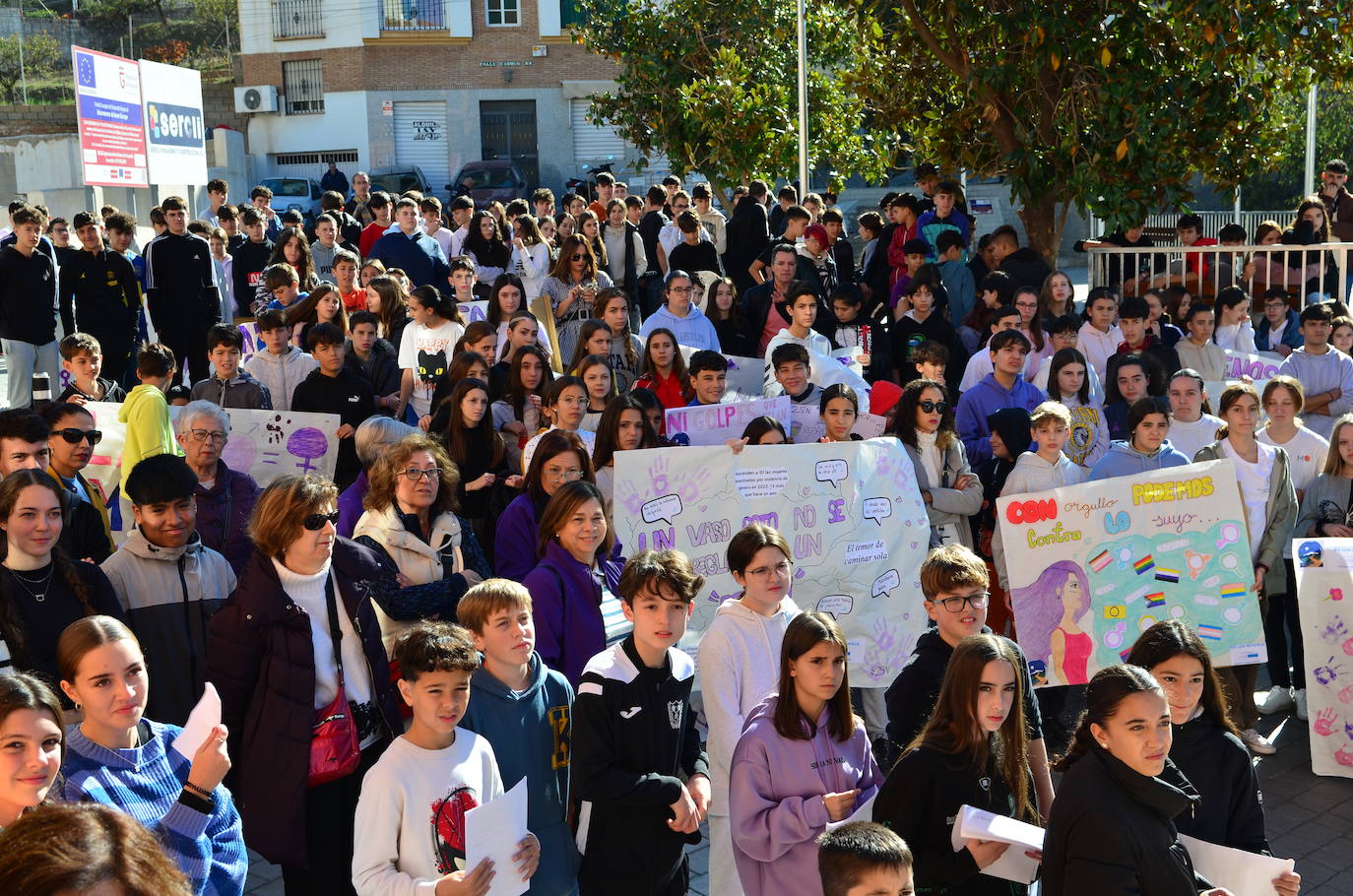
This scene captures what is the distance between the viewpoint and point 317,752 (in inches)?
190

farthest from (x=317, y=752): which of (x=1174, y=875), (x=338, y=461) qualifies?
(x=338, y=461)

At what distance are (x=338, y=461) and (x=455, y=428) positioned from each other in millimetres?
1286

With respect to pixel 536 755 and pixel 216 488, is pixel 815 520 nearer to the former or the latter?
pixel 216 488

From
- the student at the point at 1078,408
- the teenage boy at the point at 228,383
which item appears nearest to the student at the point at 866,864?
the student at the point at 1078,408

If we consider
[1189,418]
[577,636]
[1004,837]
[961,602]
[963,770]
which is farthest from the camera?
[1189,418]

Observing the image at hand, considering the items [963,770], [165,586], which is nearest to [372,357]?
[165,586]

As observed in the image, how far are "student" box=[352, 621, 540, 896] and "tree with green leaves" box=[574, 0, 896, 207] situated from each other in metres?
12.2

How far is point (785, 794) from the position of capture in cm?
444

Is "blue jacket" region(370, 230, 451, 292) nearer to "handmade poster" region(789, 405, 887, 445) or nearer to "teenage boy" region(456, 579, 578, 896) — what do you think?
"handmade poster" region(789, 405, 887, 445)

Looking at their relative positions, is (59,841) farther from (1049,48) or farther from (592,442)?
(1049,48)

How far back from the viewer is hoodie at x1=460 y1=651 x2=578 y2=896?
4527 millimetres

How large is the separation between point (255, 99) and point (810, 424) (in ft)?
131

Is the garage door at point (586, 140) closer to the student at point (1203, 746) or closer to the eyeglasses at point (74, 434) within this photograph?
the eyeglasses at point (74, 434)

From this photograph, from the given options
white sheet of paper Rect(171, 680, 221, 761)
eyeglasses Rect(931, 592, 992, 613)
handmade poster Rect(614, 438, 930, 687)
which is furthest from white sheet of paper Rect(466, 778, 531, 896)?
handmade poster Rect(614, 438, 930, 687)
